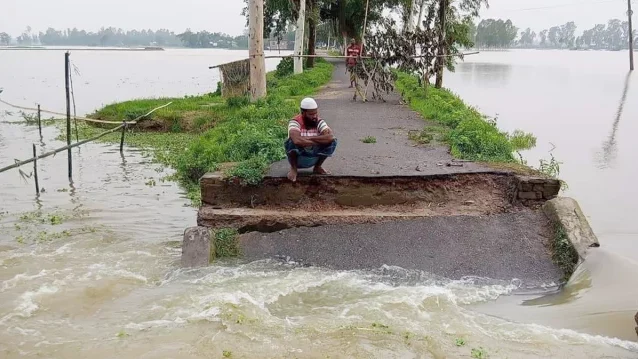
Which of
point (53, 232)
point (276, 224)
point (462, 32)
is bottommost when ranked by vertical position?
point (53, 232)

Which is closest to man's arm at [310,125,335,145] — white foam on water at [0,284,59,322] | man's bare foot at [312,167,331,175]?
man's bare foot at [312,167,331,175]

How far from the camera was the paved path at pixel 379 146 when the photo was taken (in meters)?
8.42

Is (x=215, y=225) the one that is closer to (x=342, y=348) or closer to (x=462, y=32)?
(x=342, y=348)

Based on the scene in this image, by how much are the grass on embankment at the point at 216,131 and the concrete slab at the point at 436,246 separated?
1097mm

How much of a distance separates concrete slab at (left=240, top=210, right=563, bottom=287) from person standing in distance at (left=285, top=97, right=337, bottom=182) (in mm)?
939

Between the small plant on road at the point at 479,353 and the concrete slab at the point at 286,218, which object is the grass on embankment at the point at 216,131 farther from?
the small plant on road at the point at 479,353

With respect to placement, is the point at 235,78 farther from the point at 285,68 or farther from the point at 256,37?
the point at 285,68

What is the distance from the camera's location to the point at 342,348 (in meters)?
5.29

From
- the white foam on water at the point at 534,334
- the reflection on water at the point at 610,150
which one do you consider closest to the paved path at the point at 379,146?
the white foam on water at the point at 534,334

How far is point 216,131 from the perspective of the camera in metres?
13.2

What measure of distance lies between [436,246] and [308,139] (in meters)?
2.09

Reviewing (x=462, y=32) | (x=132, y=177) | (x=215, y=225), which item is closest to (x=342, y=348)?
(x=215, y=225)

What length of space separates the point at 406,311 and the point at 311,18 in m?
24.4

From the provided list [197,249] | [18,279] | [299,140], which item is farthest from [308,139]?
[18,279]
